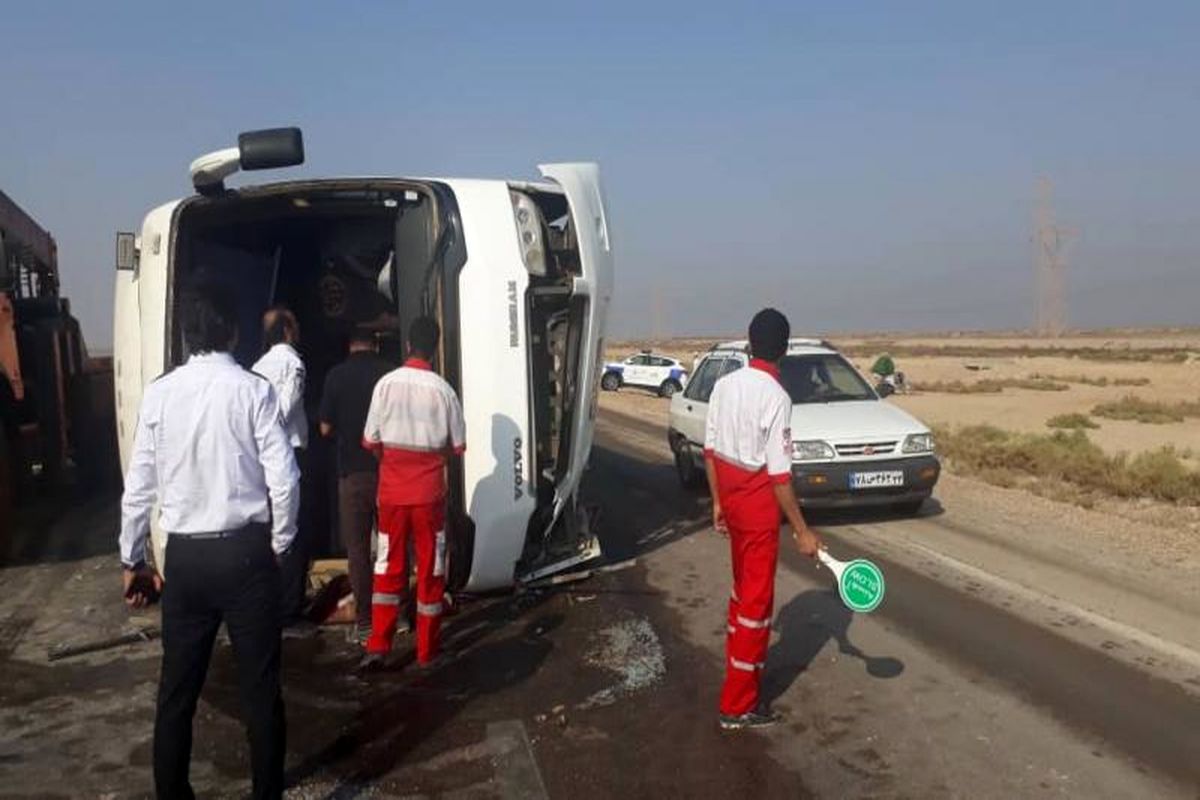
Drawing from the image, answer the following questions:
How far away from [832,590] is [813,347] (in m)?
4.86

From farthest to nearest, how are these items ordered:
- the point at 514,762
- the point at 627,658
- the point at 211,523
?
the point at 627,658, the point at 514,762, the point at 211,523

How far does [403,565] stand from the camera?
19.1ft

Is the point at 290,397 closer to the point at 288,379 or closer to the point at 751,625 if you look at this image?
the point at 288,379

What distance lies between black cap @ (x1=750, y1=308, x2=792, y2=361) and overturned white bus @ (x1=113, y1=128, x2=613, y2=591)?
1731mm

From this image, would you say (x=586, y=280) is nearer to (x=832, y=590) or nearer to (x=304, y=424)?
(x=304, y=424)

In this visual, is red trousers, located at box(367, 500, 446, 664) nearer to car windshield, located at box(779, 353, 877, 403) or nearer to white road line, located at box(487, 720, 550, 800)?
white road line, located at box(487, 720, 550, 800)

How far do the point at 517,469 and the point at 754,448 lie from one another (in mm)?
1887

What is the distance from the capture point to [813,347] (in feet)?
39.0

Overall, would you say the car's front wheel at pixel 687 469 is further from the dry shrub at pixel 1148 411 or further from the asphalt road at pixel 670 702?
the dry shrub at pixel 1148 411

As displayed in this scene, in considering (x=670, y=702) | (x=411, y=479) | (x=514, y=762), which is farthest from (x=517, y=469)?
(x=514, y=762)

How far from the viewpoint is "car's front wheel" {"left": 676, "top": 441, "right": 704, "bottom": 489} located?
12195 mm

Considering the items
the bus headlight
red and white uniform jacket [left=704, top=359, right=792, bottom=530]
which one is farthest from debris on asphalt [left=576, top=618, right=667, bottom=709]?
the bus headlight

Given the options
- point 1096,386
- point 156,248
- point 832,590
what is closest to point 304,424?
point 156,248

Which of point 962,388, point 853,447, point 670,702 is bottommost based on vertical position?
point 962,388
